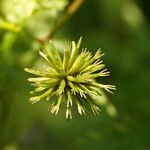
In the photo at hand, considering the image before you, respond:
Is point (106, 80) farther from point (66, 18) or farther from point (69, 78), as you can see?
point (69, 78)

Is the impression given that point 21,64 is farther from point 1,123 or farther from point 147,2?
point 147,2

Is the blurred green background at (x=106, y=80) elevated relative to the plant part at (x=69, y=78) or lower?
elevated

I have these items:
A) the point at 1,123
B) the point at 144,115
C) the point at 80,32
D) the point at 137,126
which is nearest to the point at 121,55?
the point at 80,32

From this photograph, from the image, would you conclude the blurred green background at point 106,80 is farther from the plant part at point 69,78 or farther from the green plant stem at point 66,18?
the plant part at point 69,78

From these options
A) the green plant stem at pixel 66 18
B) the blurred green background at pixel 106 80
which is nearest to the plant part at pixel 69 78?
the blurred green background at pixel 106 80

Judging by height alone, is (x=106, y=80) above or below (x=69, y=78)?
above

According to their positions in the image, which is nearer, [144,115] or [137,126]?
[137,126]

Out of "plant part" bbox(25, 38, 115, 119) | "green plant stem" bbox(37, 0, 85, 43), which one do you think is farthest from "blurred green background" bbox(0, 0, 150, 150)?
"plant part" bbox(25, 38, 115, 119)

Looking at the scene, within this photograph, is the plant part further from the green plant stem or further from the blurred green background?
the green plant stem

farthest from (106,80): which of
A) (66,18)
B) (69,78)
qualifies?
(69,78)
